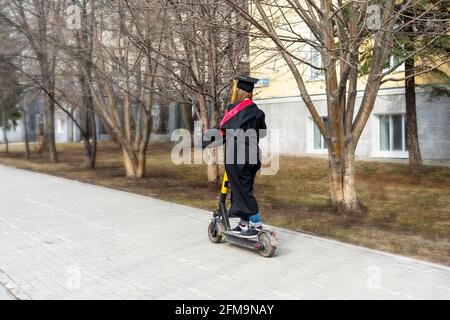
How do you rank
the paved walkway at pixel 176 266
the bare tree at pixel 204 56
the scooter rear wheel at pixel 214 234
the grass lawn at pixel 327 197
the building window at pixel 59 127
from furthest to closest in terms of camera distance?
the building window at pixel 59 127 → the bare tree at pixel 204 56 → the grass lawn at pixel 327 197 → the scooter rear wheel at pixel 214 234 → the paved walkway at pixel 176 266

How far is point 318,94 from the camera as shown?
19906mm

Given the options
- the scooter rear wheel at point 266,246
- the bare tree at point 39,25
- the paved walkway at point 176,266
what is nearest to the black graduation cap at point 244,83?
the scooter rear wheel at point 266,246

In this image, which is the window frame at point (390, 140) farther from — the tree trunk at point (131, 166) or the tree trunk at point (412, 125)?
the tree trunk at point (131, 166)

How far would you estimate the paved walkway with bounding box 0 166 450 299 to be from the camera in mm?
5531

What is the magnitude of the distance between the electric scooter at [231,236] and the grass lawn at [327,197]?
1.51m

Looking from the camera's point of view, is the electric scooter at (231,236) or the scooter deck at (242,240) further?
the scooter deck at (242,240)

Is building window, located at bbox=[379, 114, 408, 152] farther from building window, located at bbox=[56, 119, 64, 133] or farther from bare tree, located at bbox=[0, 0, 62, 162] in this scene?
building window, located at bbox=[56, 119, 64, 133]

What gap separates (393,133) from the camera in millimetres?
18516

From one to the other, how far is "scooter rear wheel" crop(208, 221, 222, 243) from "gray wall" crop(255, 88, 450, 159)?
9831 millimetres

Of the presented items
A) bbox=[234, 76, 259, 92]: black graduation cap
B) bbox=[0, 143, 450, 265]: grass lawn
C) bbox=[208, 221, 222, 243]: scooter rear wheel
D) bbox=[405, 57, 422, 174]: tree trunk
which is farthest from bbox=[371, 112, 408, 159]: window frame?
bbox=[234, 76, 259, 92]: black graduation cap

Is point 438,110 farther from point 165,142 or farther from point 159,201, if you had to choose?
point 165,142

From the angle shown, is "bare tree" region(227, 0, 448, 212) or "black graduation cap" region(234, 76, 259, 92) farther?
"bare tree" region(227, 0, 448, 212)

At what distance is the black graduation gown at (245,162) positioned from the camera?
6984 millimetres

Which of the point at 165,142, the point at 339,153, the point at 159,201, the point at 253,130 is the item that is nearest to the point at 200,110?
the point at 159,201
